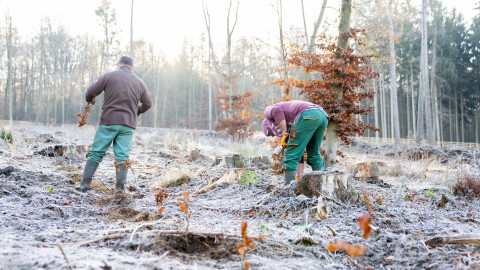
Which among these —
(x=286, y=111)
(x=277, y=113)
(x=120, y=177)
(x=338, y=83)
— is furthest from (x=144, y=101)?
(x=338, y=83)

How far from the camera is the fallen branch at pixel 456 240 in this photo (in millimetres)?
2055

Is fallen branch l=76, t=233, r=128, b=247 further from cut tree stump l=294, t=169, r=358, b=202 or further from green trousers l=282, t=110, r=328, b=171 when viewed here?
green trousers l=282, t=110, r=328, b=171

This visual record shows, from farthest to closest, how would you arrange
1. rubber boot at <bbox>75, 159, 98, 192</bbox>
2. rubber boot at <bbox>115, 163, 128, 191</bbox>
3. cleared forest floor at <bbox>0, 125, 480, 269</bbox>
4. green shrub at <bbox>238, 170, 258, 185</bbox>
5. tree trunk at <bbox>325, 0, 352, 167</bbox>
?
tree trunk at <bbox>325, 0, 352, 167</bbox>, green shrub at <bbox>238, 170, 258, 185</bbox>, rubber boot at <bbox>115, 163, 128, 191</bbox>, rubber boot at <bbox>75, 159, 98, 192</bbox>, cleared forest floor at <bbox>0, 125, 480, 269</bbox>

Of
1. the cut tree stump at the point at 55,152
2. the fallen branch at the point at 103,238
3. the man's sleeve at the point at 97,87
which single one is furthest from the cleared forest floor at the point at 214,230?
the cut tree stump at the point at 55,152

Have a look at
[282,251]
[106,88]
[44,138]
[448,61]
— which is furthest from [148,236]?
[448,61]

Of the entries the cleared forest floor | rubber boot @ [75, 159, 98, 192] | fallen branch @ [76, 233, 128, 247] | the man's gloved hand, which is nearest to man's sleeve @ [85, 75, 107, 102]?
rubber boot @ [75, 159, 98, 192]

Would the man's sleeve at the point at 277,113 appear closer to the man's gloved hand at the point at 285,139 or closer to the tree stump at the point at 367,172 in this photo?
the man's gloved hand at the point at 285,139

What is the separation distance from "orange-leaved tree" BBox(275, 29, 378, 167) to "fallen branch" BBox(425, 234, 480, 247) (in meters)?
3.87

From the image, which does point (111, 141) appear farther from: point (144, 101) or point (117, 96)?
point (144, 101)

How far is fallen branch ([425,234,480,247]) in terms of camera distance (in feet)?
6.74

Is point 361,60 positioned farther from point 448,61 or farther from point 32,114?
point 32,114

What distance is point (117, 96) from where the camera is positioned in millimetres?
4156

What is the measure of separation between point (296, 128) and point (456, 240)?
2.23 meters

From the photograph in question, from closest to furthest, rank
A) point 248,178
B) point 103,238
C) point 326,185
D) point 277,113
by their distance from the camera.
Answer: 1. point 103,238
2. point 326,185
3. point 277,113
4. point 248,178
